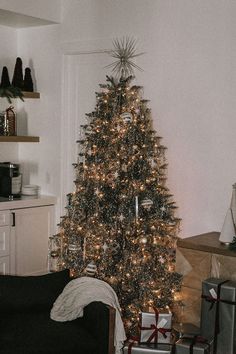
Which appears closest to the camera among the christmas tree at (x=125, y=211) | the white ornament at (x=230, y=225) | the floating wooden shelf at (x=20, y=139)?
the white ornament at (x=230, y=225)

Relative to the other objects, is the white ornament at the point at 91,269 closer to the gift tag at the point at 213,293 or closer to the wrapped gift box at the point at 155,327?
the wrapped gift box at the point at 155,327

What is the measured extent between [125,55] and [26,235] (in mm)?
1819

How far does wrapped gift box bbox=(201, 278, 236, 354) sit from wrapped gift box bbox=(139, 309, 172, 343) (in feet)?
0.84

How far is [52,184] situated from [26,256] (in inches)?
28.6

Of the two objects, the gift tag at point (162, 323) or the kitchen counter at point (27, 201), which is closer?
the gift tag at point (162, 323)

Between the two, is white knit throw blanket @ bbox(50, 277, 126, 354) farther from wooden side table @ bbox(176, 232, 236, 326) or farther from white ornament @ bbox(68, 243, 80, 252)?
white ornament @ bbox(68, 243, 80, 252)

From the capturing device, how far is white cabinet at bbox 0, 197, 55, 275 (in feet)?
15.4

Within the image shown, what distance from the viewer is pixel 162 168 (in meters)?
4.20

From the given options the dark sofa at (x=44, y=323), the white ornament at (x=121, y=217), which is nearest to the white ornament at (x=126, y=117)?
the white ornament at (x=121, y=217)

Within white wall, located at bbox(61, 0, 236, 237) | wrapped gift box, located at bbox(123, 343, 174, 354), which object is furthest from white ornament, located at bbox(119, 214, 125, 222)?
wrapped gift box, located at bbox(123, 343, 174, 354)

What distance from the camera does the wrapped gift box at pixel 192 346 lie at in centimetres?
319

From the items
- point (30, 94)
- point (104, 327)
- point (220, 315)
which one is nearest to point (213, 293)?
point (220, 315)

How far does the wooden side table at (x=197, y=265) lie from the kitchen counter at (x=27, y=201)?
1.61 m

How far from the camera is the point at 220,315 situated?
342 centimetres
